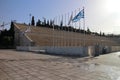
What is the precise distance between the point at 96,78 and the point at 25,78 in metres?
3.27

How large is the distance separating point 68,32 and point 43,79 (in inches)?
1410

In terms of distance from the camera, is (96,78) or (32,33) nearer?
(96,78)

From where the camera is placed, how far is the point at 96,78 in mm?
8391

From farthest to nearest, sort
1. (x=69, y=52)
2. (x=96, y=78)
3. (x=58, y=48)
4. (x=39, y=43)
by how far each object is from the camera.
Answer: (x=39, y=43) → (x=58, y=48) → (x=69, y=52) → (x=96, y=78)

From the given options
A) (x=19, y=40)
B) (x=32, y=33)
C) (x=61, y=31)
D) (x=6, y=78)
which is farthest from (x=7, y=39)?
(x=6, y=78)

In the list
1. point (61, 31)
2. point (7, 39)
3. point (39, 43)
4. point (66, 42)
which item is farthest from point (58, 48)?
point (7, 39)

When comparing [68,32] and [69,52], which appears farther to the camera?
[68,32]

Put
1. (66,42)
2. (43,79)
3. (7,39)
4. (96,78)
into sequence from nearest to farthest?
1. (43,79)
2. (96,78)
3. (66,42)
4. (7,39)

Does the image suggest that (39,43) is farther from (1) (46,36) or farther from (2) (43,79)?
(2) (43,79)

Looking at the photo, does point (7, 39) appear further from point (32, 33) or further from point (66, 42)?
point (66, 42)

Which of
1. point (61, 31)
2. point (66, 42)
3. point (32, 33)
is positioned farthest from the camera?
point (32, 33)

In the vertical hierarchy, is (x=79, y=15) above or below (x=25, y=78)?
above

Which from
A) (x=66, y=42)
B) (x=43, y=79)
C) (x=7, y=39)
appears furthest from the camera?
(x=7, y=39)

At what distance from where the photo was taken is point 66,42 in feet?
142
